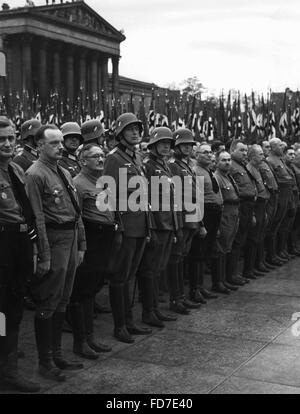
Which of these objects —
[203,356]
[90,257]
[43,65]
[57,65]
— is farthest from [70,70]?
[203,356]

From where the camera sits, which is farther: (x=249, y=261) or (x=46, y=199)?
(x=249, y=261)

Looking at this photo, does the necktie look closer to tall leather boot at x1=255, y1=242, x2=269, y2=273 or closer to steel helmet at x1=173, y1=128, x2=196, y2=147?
steel helmet at x1=173, y1=128, x2=196, y2=147

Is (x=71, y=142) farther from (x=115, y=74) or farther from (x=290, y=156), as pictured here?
(x=115, y=74)

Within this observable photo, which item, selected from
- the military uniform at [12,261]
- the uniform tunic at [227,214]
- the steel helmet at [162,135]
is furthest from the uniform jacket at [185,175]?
the military uniform at [12,261]

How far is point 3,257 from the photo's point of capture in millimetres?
4969

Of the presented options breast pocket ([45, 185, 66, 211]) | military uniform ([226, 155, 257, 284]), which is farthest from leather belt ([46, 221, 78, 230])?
military uniform ([226, 155, 257, 284])

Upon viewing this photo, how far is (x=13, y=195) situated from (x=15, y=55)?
169ft

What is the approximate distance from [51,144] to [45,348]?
1675 mm

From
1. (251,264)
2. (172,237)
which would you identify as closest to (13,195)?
(172,237)

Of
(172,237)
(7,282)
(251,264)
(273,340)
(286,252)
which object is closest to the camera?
(7,282)

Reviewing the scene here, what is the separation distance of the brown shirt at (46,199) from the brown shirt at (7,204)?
0.14 m

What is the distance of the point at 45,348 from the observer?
213 inches

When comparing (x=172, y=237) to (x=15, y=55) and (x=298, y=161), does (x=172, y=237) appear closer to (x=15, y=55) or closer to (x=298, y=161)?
(x=298, y=161)

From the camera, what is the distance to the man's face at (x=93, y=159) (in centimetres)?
609
